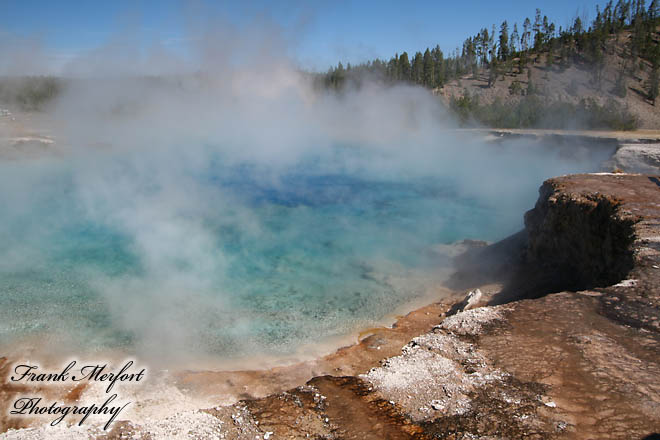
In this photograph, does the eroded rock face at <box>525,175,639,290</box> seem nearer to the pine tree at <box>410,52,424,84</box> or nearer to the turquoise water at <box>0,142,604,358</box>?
the turquoise water at <box>0,142,604,358</box>

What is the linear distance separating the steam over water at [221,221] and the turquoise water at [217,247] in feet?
0.13

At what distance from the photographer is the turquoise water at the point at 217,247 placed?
6.06 metres

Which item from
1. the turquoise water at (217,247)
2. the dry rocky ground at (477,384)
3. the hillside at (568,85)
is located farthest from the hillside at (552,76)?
the dry rocky ground at (477,384)

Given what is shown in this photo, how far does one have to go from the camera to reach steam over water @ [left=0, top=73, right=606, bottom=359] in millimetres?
6238

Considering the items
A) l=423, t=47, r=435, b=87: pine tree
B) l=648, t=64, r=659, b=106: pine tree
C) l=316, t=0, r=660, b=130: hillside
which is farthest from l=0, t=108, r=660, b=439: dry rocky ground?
l=423, t=47, r=435, b=87: pine tree

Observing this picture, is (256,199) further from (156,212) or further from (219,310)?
(219,310)

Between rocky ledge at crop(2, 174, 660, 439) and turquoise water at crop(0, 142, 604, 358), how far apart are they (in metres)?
2.36

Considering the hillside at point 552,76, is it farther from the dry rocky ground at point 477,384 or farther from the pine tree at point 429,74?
the dry rocky ground at point 477,384

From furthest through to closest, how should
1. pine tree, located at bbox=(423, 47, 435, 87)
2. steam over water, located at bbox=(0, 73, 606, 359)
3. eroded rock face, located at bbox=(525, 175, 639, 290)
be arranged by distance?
pine tree, located at bbox=(423, 47, 435, 87), steam over water, located at bbox=(0, 73, 606, 359), eroded rock face, located at bbox=(525, 175, 639, 290)

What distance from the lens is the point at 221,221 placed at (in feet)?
34.8

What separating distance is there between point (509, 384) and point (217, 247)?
690 centimetres

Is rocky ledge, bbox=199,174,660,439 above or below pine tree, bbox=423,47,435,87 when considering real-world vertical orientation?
below

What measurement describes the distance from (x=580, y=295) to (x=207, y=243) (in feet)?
22.9

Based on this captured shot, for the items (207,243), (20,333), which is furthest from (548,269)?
(20,333)
